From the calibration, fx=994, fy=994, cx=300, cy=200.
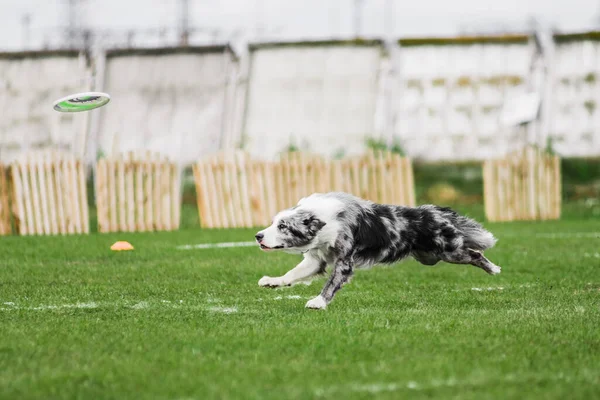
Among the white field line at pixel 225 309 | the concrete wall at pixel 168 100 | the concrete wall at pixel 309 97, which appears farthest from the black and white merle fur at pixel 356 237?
the concrete wall at pixel 168 100

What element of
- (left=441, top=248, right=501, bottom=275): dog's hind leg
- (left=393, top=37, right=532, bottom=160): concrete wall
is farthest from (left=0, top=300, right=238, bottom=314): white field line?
(left=393, top=37, right=532, bottom=160): concrete wall

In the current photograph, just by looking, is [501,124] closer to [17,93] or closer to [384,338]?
[17,93]

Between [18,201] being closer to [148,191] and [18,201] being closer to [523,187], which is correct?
[148,191]

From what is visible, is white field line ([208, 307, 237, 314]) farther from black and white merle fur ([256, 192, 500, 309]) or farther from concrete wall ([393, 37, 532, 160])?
concrete wall ([393, 37, 532, 160])

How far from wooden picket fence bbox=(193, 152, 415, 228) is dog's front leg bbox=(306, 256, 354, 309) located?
9.56 meters

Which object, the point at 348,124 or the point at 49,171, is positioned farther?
the point at 348,124

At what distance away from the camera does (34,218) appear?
51.3 feet

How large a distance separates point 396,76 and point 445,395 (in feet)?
64.6

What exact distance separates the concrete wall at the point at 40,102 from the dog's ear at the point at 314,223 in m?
17.3

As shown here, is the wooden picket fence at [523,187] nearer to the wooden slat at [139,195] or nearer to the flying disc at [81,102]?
the wooden slat at [139,195]

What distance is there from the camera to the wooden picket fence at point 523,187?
1934 centimetres

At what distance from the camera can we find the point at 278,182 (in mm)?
17609

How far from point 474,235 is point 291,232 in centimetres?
197

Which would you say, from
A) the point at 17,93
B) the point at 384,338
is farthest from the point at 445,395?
the point at 17,93
